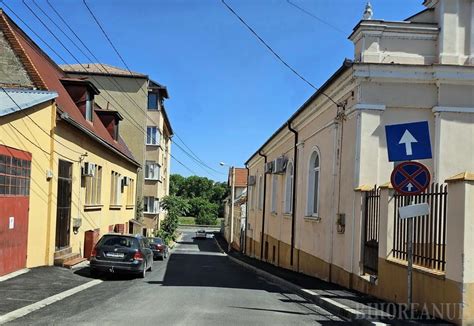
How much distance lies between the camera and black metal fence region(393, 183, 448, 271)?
8.37m

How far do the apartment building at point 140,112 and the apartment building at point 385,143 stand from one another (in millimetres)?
27464

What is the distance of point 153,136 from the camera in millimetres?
44031

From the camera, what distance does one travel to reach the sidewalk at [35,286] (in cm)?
945

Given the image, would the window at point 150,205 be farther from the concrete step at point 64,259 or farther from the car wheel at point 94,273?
the car wheel at point 94,273

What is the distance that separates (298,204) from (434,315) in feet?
37.6

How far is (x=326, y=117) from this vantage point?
50.9 ft

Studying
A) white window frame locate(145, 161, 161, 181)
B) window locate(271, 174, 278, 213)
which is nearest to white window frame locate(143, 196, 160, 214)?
white window frame locate(145, 161, 161, 181)

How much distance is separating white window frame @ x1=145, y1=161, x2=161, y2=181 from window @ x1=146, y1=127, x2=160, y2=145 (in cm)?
169

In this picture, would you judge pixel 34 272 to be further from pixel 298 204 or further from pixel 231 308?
pixel 298 204

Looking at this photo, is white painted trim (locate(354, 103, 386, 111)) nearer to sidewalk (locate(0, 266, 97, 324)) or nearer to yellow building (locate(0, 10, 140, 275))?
sidewalk (locate(0, 266, 97, 324))

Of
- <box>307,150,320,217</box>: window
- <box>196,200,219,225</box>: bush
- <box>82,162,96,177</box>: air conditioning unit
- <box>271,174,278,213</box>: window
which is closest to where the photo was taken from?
<box>307,150,320,217</box>: window

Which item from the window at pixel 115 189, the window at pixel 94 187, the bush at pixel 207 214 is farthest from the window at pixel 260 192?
the bush at pixel 207 214

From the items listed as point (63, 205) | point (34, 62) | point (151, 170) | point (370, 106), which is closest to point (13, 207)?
point (63, 205)

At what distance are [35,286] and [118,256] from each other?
4078 millimetres
